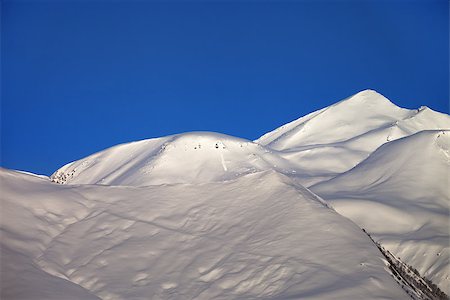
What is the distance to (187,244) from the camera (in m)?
25.2

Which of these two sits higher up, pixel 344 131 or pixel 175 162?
pixel 344 131

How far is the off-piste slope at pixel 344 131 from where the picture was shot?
91.2 metres

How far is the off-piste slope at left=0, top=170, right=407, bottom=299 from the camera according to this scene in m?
20.8

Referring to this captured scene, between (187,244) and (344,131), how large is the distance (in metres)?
94.0

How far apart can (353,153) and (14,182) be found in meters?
73.8

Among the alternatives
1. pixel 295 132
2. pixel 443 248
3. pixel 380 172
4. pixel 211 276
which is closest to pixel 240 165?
pixel 380 172

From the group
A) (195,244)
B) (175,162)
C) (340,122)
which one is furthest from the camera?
(340,122)

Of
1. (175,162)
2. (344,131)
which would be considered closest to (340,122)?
(344,131)

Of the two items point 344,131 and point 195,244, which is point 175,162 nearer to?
point 344,131

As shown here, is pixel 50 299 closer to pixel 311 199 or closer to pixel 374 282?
pixel 374 282

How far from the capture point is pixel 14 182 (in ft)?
98.8

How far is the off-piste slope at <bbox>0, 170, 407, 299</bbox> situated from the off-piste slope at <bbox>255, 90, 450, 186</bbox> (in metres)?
50.6

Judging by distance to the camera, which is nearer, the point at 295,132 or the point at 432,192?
the point at 432,192

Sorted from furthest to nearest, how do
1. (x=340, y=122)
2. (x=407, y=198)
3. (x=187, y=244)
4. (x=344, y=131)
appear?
(x=340, y=122)
(x=344, y=131)
(x=407, y=198)
(x=187, y=244)
